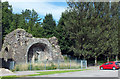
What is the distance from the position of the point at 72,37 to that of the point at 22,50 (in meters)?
10.4

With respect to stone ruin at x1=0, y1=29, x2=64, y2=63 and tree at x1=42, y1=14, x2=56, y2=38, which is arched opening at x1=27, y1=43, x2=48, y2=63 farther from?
tree at x1=42, y1=14, x2=56, y2=38

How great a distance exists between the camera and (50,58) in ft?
105

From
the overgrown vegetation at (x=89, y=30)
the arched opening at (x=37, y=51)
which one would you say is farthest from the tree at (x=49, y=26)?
the arched opening at (x=37, y=51)

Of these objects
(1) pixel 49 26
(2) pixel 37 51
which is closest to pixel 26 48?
(2) pixel 37 51

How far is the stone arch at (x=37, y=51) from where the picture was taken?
3187 cm

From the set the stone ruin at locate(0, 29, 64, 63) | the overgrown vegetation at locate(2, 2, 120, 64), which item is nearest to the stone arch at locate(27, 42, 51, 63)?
the stone ruin at locate(0, 29, 64, 63)

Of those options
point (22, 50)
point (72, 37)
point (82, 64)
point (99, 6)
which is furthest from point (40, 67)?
point (99, 6)

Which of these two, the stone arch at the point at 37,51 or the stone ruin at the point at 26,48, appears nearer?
the stone ruin at the point at 26,48

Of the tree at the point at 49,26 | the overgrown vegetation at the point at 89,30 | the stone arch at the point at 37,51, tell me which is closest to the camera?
the stone arch at the point at 37,51

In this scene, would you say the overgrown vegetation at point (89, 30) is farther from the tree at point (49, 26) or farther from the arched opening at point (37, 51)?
the arched opening at point (37, 51)

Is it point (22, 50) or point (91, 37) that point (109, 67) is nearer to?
point (91, 37)

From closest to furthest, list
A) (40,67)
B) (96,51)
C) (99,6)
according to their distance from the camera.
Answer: (40,67) < (96,51) < (99,6)

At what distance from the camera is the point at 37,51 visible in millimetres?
33031

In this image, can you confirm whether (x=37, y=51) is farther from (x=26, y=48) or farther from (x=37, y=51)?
(x=26, y=48)
